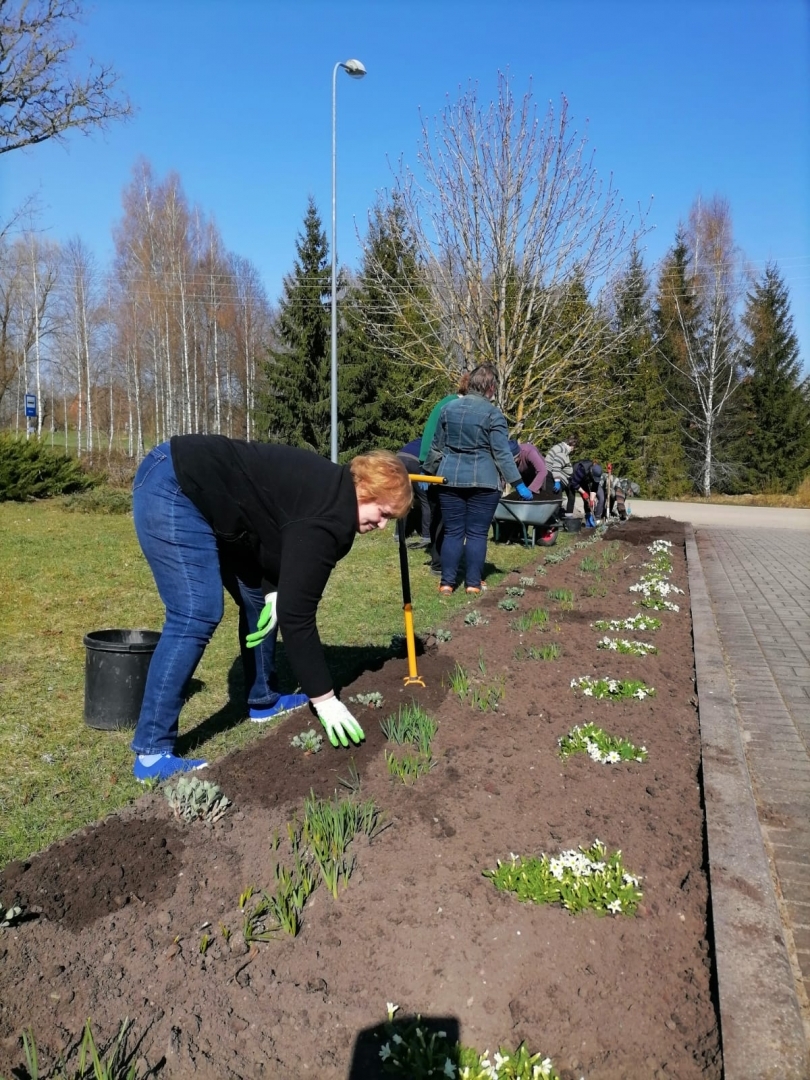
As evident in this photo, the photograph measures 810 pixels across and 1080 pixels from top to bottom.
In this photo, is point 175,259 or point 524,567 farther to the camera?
point 175,259

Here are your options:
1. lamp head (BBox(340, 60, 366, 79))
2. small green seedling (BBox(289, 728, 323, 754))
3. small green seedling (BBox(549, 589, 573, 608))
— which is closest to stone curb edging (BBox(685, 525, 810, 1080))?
small green seedling (BBox(289, 728, 323, 754))

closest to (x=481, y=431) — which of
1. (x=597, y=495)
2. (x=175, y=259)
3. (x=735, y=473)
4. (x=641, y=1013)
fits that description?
(x=641, y=1013)

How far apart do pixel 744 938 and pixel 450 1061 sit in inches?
37.3

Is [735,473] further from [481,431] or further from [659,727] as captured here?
[659,727]

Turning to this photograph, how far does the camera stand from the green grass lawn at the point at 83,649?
3.36 m

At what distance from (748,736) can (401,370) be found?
25.7 m

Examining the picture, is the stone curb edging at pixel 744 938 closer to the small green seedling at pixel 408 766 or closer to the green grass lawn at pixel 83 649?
the small green seedling at pixel 408 766

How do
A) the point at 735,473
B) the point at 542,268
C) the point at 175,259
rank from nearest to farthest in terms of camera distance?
1. the point at 542,268
2. the point at 735,473
3. the point at 175,259

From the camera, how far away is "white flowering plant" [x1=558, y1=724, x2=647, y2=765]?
A: 3340 mm

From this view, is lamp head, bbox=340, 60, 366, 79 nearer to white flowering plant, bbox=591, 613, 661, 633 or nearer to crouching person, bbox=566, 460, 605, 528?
crouching person, bbox=566, 460, 605, 528

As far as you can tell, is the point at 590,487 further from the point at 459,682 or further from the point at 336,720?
the point at 336,720

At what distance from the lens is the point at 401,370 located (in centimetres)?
2873

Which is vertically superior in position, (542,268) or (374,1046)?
(542,268)

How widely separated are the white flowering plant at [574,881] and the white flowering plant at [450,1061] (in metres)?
0.53
